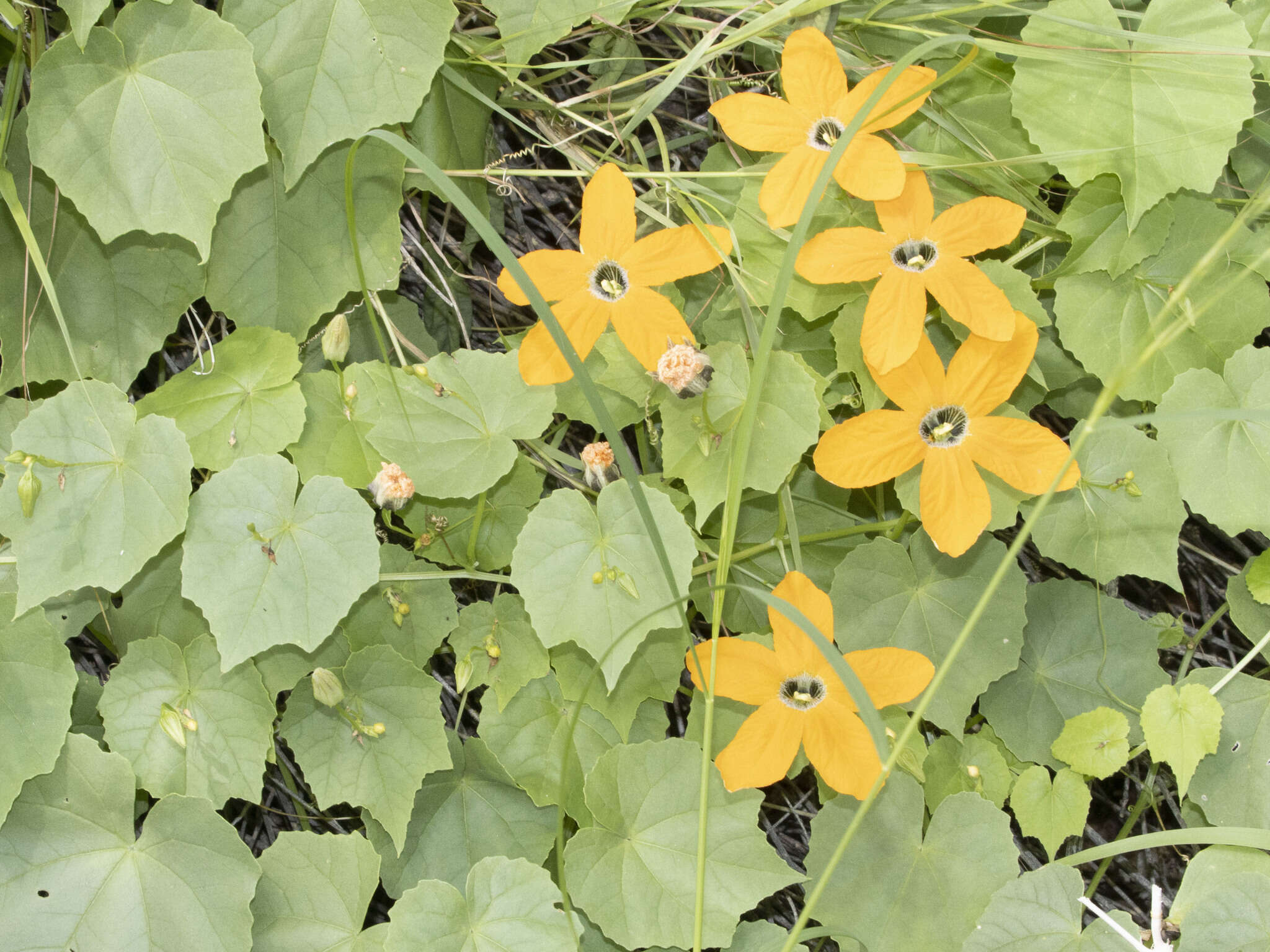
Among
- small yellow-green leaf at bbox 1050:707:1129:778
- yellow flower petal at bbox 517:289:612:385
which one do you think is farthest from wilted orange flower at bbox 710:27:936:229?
small yellow-green leaf at bbox 1050:707:1129:778

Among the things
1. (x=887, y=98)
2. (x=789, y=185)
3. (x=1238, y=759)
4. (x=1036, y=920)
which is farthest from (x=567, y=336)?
(x=1238, y=759)

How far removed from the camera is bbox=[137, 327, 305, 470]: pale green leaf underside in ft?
5.32

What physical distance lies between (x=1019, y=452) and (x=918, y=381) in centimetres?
19

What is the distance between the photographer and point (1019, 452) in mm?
1492

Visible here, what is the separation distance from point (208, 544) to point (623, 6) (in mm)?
1083

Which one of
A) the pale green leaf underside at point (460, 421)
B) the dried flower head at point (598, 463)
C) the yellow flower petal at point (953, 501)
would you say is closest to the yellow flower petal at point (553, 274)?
the pale green leaf underside at point (460, 421)

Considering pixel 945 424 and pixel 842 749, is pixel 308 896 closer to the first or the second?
pixel 842 749

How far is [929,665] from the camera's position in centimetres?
152

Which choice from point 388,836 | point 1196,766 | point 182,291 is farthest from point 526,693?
point 1196,766

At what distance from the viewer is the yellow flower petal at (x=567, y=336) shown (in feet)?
4.89

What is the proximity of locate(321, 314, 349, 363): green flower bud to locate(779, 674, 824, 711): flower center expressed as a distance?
3.01ft

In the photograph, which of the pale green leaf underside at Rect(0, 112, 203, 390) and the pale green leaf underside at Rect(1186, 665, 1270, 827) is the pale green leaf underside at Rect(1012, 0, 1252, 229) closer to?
the pale green leaf underside at Rect(1186, 665, 1270, 827)

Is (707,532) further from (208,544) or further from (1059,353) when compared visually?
(208,544)

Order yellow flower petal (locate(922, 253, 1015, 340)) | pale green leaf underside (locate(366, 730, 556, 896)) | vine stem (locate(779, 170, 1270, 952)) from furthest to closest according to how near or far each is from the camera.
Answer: pale green leaf underside (locate(366, 730, 556, 896))
yellow flower petal (locate(922, 253, 1015, 340))
vine stem (locate(779, 170, 1270, 952))
